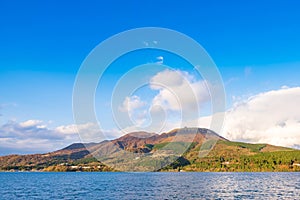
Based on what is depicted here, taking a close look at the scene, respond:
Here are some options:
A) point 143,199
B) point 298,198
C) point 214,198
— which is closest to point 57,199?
point 143,199

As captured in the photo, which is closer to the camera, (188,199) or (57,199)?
(188,199)

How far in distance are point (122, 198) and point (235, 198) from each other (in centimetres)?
2352

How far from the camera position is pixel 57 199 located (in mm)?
75062

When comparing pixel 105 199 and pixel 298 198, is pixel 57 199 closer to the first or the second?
pixel 105 199

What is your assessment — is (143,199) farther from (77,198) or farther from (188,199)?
(77,198)

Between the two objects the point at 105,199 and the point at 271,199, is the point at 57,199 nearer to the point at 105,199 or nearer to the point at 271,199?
the point at 105,199

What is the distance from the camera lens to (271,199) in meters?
70.6

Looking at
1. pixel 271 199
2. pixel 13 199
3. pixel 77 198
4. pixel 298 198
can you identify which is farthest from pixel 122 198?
pixel 298 198

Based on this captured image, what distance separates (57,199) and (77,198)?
13.8ft

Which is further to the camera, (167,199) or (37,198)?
(37,198)

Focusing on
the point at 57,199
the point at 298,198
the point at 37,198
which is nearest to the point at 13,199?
the point at 37,198

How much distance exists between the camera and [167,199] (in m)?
70.5

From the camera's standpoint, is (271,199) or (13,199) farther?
(13,199)

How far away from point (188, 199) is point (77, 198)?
24029 mm
